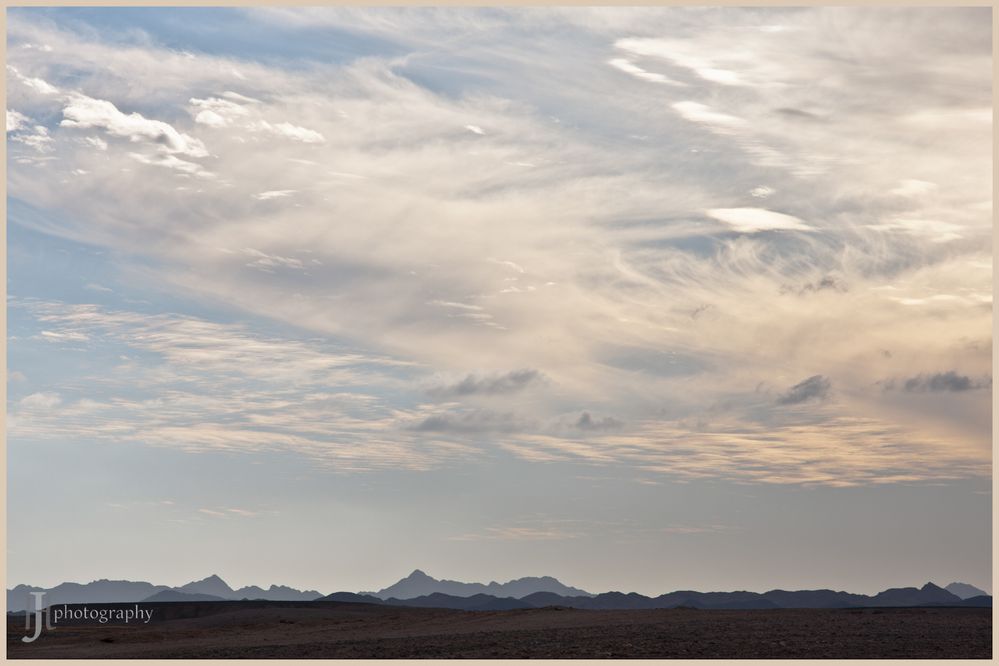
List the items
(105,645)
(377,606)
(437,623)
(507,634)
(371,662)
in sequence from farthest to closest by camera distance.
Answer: (377,606)
(437,623)
(105,645)
(507,634)
(371,662)

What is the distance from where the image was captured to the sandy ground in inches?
1612

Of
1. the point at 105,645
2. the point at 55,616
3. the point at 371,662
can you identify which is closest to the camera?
the point at 371,662

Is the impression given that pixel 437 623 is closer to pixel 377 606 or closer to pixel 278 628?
pixel 278 628

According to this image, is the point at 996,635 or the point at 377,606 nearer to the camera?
the point at 996,635

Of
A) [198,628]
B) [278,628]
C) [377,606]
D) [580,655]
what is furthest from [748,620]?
[377,606]

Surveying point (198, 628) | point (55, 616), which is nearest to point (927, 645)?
point (198, 628)

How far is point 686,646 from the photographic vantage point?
4147 centimetres

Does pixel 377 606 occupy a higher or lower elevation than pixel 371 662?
lower

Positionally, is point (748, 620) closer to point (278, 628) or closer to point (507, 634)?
point (507, 634)

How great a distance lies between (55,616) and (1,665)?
35.3 meters

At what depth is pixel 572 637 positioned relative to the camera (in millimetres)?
44906

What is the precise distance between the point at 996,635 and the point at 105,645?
42.9 metres

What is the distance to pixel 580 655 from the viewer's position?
40.2 m

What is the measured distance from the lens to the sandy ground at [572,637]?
4094 centimetres
